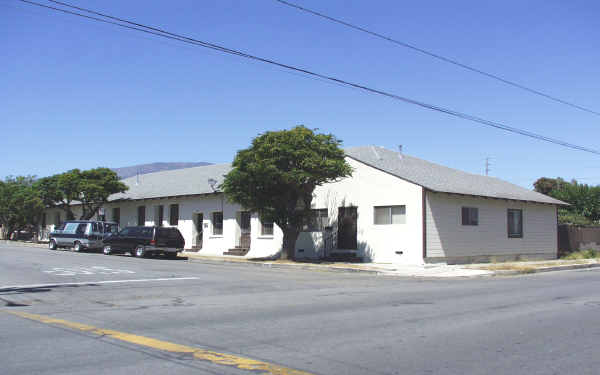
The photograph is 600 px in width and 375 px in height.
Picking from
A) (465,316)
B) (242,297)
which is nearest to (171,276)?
(242,297)

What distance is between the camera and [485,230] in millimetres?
25953

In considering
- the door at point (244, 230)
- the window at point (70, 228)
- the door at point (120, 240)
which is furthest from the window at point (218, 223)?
the window at point (70, 228)

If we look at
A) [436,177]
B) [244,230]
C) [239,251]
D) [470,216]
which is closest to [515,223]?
[470,216]

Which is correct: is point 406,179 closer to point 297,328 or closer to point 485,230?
point 485,230

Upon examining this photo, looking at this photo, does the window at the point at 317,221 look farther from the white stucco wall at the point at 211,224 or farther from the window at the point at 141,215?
the window at the point at 141,215

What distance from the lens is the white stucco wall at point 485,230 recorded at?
23.6 m

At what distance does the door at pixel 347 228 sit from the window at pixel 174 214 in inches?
557

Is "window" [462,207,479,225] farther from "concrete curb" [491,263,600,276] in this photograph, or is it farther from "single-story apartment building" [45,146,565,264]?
"concrete curb" [491,263,600,276]

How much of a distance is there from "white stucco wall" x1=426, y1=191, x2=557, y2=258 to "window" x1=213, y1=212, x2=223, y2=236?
14471 millimetres

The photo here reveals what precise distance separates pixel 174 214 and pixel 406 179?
61.7 feet

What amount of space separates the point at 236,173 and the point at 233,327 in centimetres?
1594

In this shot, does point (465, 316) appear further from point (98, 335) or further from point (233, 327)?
point (98, 335)

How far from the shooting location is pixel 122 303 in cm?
1116

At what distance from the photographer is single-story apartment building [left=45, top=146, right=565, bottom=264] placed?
2377cm
